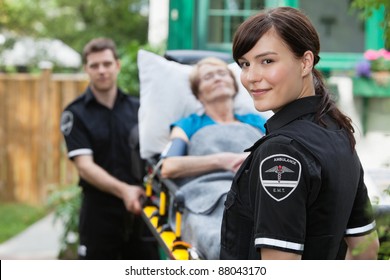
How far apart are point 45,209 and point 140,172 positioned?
467 cm

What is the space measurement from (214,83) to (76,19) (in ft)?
45.4

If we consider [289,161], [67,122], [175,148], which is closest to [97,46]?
[67,122]

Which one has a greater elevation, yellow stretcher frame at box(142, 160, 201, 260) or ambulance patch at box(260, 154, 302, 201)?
ambulance patch at box(260, 154, 302, 201)

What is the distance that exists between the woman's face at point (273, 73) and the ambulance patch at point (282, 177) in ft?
0.57

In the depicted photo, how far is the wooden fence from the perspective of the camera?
861 cm

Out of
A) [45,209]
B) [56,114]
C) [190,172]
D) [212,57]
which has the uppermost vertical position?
[212,57]

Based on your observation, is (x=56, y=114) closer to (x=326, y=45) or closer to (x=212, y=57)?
(x=326, y=45)

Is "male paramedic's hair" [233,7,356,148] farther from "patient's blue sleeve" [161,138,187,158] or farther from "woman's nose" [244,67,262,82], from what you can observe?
"patient's blue sleeve" [161,138,187,158]

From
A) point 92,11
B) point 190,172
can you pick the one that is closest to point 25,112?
point 190,172

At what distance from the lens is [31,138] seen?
28.5ft

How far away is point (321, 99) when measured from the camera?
1.88m

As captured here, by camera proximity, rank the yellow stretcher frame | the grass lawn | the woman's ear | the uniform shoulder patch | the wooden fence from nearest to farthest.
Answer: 1. the woman's ear
2. the yellow stretcher frame
3. the uniform shoulder patch
4. the grass lawn
5. the wooden fence

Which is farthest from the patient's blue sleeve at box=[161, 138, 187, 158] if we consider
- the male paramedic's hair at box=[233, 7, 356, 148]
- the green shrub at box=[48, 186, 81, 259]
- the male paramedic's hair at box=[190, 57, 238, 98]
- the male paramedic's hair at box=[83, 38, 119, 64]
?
the green shrub at box=[48, 186, 81, 259]

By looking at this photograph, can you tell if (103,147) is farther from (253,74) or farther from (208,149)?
(253,74)
